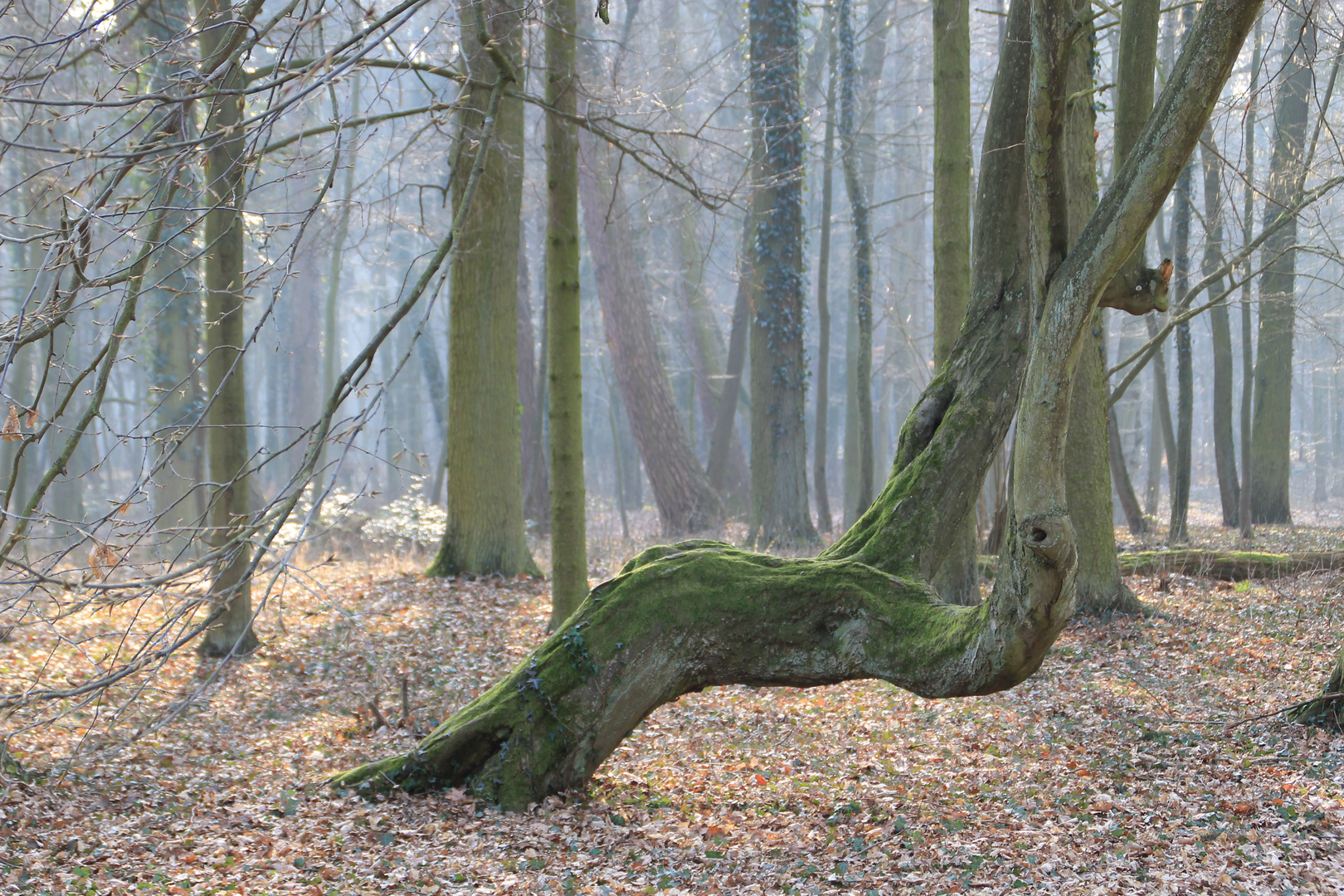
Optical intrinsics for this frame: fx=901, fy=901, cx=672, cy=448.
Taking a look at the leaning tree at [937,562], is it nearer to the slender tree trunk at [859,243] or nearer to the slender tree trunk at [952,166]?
the slender tree trunk at [952,166]

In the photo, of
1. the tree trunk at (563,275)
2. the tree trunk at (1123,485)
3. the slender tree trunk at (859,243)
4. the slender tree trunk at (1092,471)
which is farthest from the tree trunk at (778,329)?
the tree trunk at (563,275)

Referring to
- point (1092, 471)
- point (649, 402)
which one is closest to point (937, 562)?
point (1092, 471)

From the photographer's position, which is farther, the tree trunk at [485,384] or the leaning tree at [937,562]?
the tree trunk at [485,384]

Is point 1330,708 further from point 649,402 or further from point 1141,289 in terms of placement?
point 649,402

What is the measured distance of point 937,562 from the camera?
5324 millimetres

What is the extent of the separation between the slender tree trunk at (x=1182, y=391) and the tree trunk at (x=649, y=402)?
307 inches

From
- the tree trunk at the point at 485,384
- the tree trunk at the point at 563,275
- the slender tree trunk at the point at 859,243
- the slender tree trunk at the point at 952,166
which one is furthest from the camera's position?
the slender tree trunk at the point at 859,243

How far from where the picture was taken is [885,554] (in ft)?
16.9

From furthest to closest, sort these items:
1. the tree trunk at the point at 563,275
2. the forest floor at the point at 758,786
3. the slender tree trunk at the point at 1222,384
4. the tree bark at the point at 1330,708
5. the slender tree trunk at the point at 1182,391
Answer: the slender tree trunk at the point at 1222,384 < the slender tree trunk at the point at 1182,391 < the tree trunk at the point at 563,275 < the tree bark at the point at 1330,708 < the forest floor at the point at 758,786

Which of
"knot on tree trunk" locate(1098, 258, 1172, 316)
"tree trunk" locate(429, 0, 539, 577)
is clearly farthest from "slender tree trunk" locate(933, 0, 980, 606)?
"tree trunk" locate(429, 0, 539, 577)

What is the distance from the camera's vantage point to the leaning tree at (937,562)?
141 inches

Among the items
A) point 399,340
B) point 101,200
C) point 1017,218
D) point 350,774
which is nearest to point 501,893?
point 350,774

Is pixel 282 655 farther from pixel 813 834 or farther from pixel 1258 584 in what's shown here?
pixel 1258 584

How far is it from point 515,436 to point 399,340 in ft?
116
